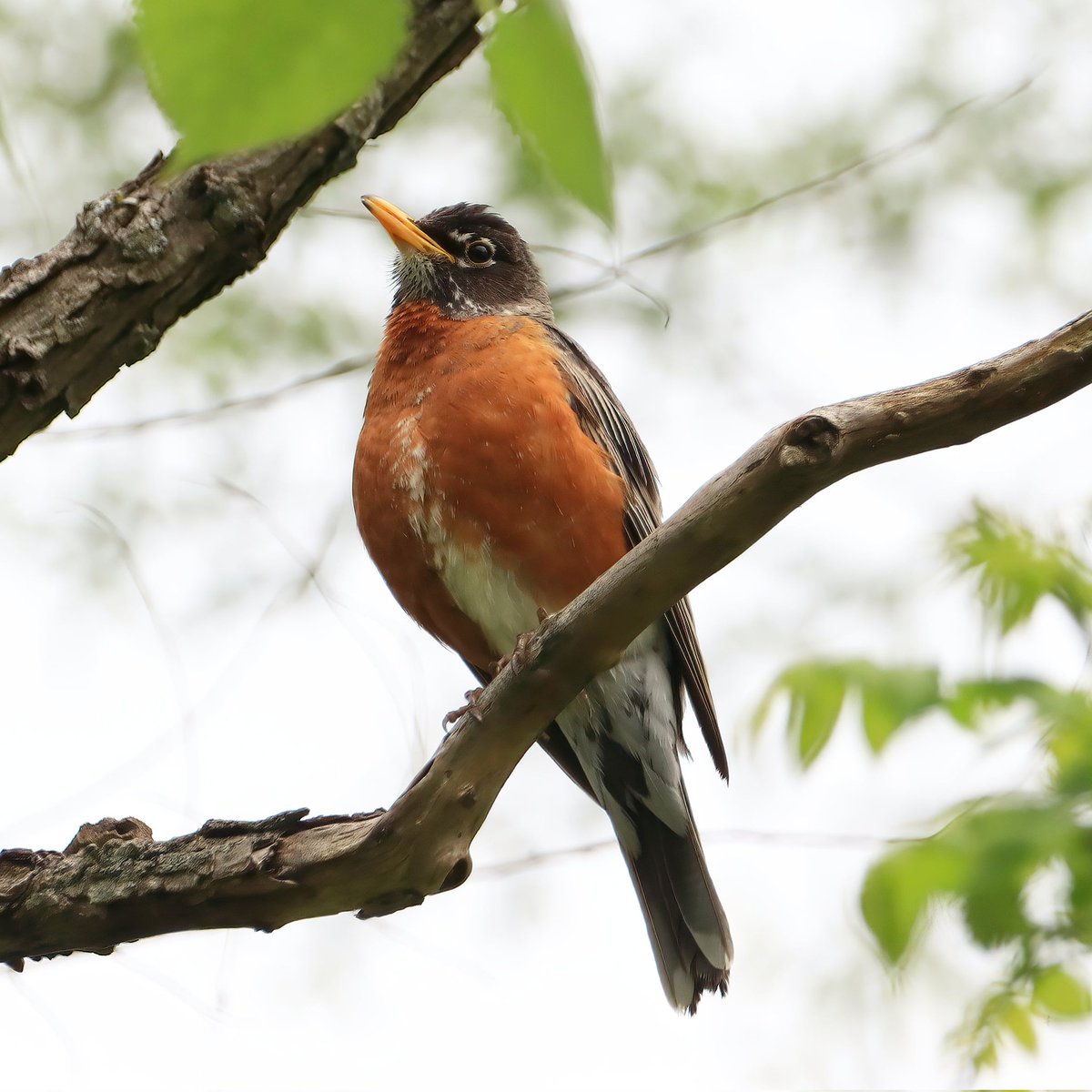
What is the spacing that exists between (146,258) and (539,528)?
1910 mm

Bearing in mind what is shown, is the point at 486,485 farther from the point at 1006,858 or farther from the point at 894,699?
the point at 1006,858

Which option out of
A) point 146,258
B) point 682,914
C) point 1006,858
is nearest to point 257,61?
point 146,258

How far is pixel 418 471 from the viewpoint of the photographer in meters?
4.88

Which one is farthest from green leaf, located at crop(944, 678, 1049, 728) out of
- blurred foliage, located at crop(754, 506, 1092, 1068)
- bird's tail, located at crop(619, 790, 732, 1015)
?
bird's tail, located at crop(619, 790, 732, 1015)

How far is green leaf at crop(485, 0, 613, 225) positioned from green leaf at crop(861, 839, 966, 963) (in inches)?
113

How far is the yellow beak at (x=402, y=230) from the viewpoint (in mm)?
5828

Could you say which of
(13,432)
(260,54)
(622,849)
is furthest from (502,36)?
(622,849)

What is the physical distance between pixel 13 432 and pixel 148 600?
1.51 m

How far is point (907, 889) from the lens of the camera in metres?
3.54

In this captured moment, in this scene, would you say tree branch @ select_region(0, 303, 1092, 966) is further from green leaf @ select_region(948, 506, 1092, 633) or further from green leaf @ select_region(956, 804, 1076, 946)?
green leaf @ select_region(948, 506, 1092, 633)

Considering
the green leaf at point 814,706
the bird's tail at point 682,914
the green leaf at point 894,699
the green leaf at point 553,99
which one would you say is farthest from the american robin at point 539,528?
the green leaf at point 553,99

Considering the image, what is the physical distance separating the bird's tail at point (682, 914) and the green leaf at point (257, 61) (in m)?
4.78

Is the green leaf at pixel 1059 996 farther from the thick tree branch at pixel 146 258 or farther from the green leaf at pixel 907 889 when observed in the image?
the thick tree branch at pixel 146 258

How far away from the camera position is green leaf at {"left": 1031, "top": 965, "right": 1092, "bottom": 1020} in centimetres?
344
